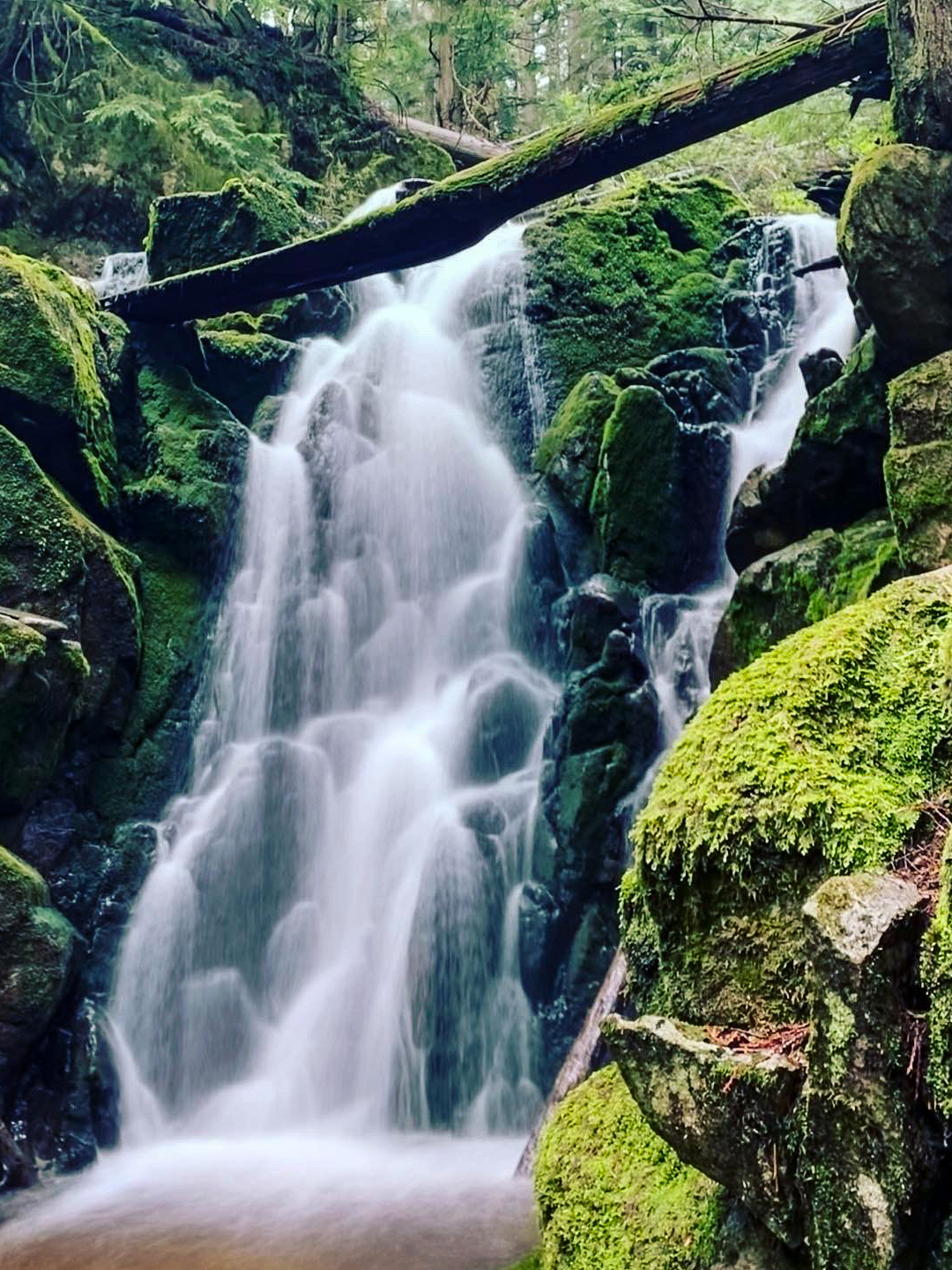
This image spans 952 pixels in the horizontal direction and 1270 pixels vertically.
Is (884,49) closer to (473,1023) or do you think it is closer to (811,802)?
(811,802)

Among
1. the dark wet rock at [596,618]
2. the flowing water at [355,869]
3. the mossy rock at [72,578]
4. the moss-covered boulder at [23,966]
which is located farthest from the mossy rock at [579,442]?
the moss-covered boulder at [23,966]

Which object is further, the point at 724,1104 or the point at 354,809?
the point at 354,809

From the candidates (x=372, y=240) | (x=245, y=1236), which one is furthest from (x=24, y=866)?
(x=372, y=240)

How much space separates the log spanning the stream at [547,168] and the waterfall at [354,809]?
6.56 feet

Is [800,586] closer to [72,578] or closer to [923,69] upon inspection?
[923,69]

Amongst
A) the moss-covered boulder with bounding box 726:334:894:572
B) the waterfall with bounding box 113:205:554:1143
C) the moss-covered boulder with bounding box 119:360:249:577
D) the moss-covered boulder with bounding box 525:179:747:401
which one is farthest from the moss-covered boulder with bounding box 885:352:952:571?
the moss-covered boulder with bounding box 119:360:249:577

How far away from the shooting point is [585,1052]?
17.1 feet

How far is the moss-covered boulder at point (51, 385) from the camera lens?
350 inches

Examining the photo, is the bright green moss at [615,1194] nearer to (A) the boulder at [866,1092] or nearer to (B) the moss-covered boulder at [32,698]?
(A) the boulder at [866,1092]

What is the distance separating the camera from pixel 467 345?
12.7 meters

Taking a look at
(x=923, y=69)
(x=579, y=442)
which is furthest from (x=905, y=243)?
(x=579, y=442)

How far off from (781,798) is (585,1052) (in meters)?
Result: 3.22

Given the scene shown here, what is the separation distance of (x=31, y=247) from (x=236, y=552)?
6915mm

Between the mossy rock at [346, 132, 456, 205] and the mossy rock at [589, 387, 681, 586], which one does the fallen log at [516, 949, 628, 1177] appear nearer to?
the mossy rock at [589, 387, 681, 586]
